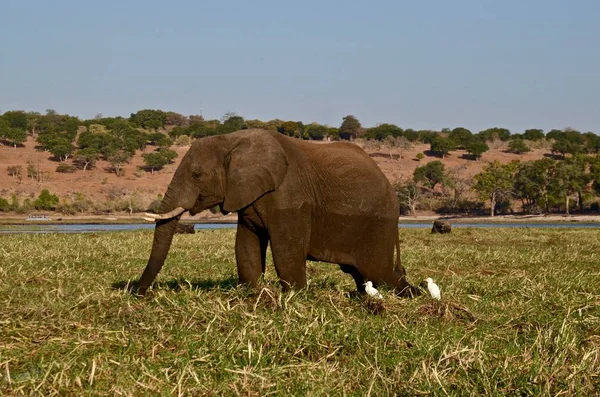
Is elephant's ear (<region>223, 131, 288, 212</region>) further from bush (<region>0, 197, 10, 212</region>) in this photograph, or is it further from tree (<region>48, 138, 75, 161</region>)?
tree (<region>48, 138, 75, 161</region>)

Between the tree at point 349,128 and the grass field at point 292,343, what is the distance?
14420cm

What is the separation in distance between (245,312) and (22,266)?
267 inches

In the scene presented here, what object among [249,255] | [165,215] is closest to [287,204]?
[249,255]

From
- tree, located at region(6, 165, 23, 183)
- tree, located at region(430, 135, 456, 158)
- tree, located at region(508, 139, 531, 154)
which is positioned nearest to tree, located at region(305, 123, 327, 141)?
tree, located at region(430, 135, 456, 158)

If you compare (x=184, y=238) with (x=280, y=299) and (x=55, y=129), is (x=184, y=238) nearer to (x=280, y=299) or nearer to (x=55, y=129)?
(x=280, y=299)

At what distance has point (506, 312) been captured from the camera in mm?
9695

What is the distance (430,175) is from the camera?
9975cm

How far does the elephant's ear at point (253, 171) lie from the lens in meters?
10.1

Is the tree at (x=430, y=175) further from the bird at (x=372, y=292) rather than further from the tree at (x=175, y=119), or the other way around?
the bird at (x=372, y=292)

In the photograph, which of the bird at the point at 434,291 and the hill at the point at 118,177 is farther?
the hill at the point at 118,177

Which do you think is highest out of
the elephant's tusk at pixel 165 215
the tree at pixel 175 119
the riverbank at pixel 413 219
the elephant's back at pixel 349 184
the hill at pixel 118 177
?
the tree at pixel 175 119

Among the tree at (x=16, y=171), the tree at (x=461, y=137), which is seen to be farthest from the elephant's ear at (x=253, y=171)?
the tree at (x=461, y=137)

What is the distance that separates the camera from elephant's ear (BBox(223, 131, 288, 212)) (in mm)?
10109

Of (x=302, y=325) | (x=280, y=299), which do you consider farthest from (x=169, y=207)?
(x=302, y=325)
